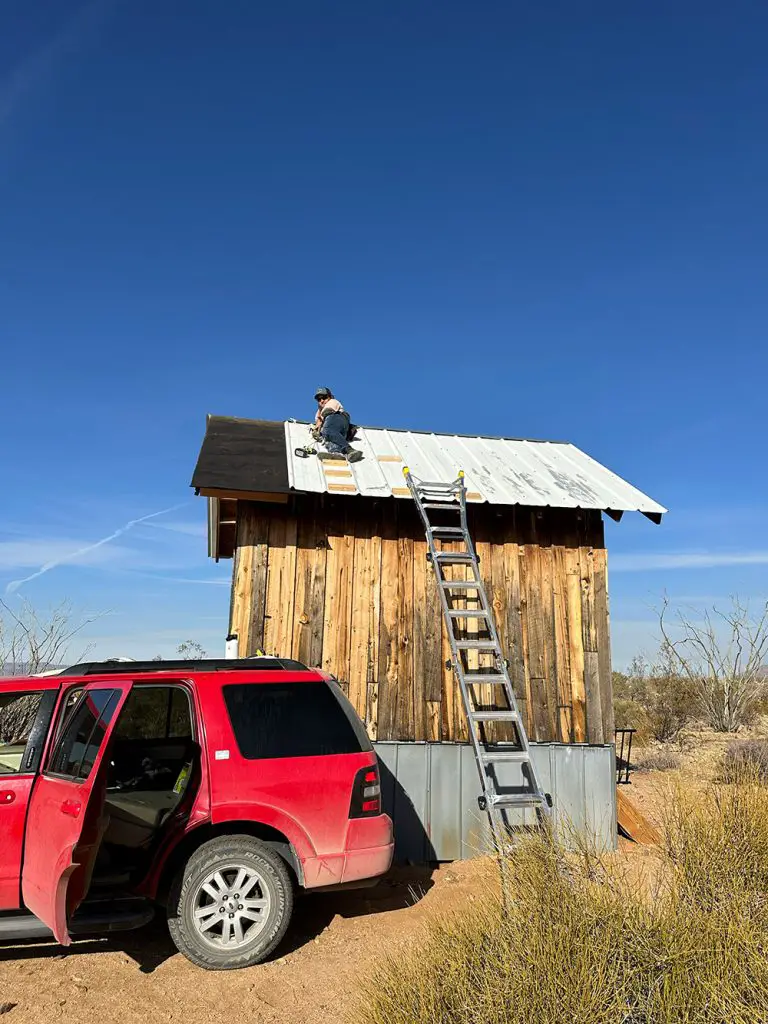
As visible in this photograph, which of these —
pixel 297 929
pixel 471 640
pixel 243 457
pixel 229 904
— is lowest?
pixel 297 929

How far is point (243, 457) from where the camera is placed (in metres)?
8.62

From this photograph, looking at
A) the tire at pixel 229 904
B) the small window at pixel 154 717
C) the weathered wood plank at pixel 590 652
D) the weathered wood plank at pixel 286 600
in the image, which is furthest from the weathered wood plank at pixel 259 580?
the weathered wood plank at pixel 590 652

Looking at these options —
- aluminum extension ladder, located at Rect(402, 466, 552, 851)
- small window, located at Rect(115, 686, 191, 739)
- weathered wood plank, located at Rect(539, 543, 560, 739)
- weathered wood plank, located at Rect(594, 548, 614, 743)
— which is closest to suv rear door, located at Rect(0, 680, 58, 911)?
small window, located at Rect(115, 686, 191, 739)

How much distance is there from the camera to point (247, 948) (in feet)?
15.8

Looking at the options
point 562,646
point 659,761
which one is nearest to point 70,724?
point 562,646

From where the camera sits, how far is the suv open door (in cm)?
417

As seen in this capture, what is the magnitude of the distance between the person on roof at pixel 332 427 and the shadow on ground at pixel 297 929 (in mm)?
5031

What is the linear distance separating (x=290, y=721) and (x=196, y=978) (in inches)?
68.5

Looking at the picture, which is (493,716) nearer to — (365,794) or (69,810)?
(365,794)

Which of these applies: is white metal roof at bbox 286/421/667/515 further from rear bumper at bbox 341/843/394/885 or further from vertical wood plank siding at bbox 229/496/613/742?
rear bumper at bbox 341/843/394/885

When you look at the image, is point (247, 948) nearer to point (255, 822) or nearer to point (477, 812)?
point (255, 822)

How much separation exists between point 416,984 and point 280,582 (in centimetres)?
521

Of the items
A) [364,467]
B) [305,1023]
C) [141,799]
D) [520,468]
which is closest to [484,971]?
[305,1023]

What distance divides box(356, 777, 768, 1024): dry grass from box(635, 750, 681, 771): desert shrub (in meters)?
10.2
